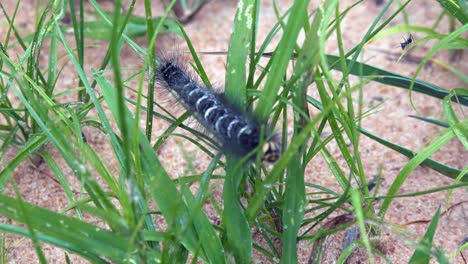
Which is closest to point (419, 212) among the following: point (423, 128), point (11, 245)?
point (423, 128)

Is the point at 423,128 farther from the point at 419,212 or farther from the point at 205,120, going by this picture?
the point at 205,120

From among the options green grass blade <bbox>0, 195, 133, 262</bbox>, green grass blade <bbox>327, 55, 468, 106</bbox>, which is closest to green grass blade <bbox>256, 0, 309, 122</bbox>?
green grass blade <bbox>327, 55, 468, 106</bbox>

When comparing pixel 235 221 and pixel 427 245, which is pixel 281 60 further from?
pixel 427 245

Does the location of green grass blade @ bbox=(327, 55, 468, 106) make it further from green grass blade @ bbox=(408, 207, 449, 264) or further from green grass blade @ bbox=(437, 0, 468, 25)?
green grass blade @ bbox=(408, 207, 449, 264)

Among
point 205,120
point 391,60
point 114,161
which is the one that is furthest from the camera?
point 391,60

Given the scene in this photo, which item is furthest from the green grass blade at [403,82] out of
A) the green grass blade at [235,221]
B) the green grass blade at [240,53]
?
the green grass blade at [235,221]

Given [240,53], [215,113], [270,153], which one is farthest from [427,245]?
[240,53]
